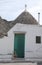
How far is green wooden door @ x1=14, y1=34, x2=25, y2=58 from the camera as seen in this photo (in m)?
24.1

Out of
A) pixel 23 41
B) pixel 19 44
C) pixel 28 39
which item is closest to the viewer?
pixel 28 39

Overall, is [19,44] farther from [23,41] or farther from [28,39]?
[28,39]

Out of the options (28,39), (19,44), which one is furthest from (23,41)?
(28,39)

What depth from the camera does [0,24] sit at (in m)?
37.6

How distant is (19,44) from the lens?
24547 millimetres

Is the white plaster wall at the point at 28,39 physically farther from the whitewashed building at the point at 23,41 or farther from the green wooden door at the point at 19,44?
the green wooden door at the point at 19,44

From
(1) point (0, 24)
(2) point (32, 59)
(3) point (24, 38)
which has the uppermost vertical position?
(1) point (0, 24)

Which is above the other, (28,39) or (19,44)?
(28,39)

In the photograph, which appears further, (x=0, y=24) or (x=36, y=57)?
(x=0, y=24)

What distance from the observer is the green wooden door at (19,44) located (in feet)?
79.2

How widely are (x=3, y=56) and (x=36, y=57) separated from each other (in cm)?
340

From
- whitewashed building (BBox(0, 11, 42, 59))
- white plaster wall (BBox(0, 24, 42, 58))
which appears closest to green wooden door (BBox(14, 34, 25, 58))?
whitewashed building (BBox(0, 11, 42, 59))

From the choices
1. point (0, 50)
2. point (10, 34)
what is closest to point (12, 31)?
point (10, 34)

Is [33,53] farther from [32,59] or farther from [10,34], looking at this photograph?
[10,34]
